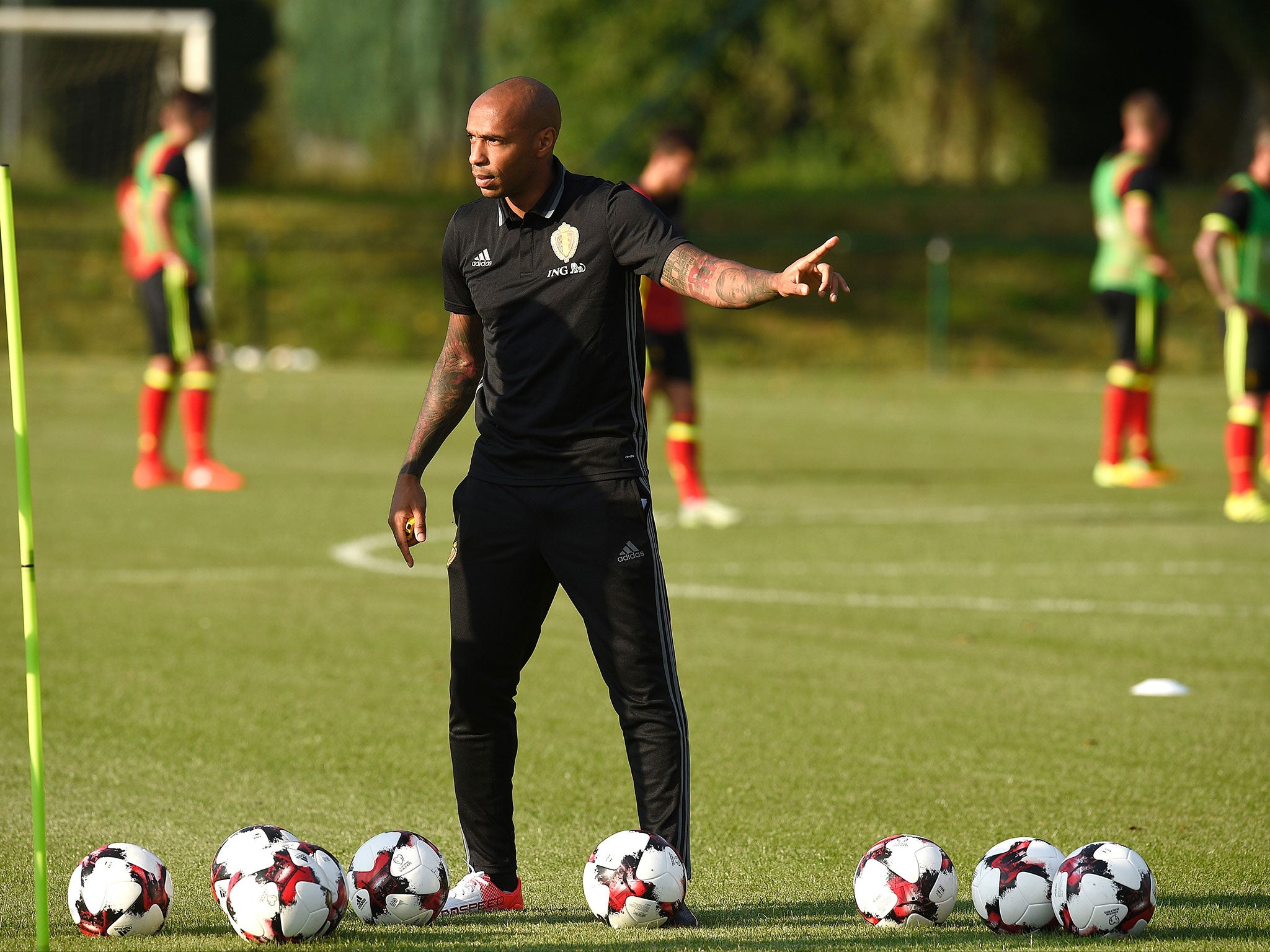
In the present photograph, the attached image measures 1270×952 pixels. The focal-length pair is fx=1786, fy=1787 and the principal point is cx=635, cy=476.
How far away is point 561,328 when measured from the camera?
4.46 meters

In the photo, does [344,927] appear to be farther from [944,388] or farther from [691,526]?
[944,388]

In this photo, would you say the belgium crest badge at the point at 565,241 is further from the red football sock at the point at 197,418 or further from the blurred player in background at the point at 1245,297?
the red football sock at the point at 197,418

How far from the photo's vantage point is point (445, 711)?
276 inches

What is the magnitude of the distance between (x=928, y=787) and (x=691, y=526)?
240 inches

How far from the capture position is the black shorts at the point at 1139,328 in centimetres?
1402

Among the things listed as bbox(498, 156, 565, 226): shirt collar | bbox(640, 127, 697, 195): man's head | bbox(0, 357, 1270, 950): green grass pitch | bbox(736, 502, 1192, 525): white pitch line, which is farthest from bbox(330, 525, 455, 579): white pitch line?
bbox(498, 156, 565, 226): shirt collar

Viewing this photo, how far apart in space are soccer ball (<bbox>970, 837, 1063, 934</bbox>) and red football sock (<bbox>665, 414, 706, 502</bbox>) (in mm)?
7697

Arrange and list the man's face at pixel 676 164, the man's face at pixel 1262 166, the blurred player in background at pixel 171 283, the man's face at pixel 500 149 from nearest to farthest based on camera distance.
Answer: the man's face at pixel 500 149 → the man's face at pixel 676 164 → the man's face at pixel 1262 166 → the blurred player in background at pixel 171 283

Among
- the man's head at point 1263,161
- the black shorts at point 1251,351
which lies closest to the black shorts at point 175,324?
the black shorts at point 1251,351

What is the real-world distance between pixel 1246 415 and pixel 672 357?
3963 millimetres

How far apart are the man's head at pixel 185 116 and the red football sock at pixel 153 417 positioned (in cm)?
183

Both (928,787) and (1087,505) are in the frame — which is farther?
(1087,505)

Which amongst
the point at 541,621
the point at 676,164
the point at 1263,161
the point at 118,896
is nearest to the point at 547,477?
the point at 541,621

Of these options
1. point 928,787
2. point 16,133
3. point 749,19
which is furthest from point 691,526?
point 749,19
